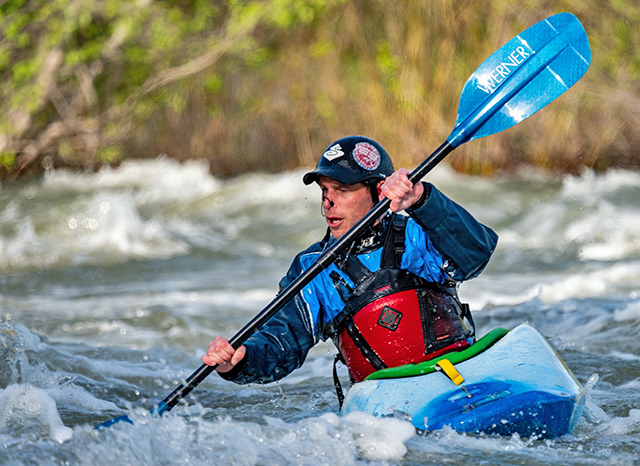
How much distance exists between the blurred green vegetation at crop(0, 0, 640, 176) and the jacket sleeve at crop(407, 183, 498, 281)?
8.82m

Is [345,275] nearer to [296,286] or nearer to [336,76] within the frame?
[296,286]

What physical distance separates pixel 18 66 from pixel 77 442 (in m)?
8.96

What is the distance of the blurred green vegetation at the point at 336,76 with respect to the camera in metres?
11.6

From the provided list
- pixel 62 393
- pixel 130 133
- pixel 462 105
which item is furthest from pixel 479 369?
pixel 130 133

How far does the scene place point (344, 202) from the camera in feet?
10.1

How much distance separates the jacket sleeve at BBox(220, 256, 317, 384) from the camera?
2.99 meters

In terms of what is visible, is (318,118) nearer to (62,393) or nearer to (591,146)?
(591,146)

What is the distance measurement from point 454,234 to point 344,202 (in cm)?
44

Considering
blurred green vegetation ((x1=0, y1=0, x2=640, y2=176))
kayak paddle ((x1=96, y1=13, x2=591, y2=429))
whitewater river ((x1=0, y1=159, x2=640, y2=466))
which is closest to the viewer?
whitewater river ((x1=0, y1=159, x2=640, y2=466))

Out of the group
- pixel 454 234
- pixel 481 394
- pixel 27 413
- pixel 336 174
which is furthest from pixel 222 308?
pixel 481 394

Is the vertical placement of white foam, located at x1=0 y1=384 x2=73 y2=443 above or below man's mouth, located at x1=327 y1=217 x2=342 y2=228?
below

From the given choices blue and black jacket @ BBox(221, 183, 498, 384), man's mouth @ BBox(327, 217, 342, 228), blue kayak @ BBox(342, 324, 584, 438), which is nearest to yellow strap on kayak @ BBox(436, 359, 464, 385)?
blue kayak @ BBox(342, 324, 584, 438)

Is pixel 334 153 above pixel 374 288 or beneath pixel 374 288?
above

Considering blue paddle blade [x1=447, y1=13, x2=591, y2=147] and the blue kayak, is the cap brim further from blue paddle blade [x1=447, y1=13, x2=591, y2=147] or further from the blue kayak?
the blue kayak
